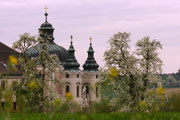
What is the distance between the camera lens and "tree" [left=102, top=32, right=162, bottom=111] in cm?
4484

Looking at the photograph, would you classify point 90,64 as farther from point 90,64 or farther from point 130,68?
point 130,68

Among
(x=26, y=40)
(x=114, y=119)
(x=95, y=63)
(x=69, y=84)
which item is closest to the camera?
(x=114, y=119)

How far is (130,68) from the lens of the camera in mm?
45344

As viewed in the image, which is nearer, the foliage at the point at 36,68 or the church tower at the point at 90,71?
the foliage at the point at 36,68

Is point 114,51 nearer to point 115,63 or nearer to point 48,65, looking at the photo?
point 115,63

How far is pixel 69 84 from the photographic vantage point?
110m

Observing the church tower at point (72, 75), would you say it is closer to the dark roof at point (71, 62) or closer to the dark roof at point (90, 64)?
the dark roof at point (71, 62)

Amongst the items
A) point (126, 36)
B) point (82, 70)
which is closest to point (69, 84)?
point (82, 70)

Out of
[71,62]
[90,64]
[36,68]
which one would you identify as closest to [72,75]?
Result: [71,62]

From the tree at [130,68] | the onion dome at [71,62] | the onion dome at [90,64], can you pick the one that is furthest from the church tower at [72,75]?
the tree at [130,68]

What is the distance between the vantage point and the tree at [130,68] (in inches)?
1766

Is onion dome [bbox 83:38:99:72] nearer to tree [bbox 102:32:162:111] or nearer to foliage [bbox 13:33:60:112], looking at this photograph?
foliage [bbox 13:33:60:112]

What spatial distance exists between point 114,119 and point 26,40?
40.4 m

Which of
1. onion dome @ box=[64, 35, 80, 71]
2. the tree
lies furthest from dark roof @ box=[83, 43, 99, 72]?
the tree
